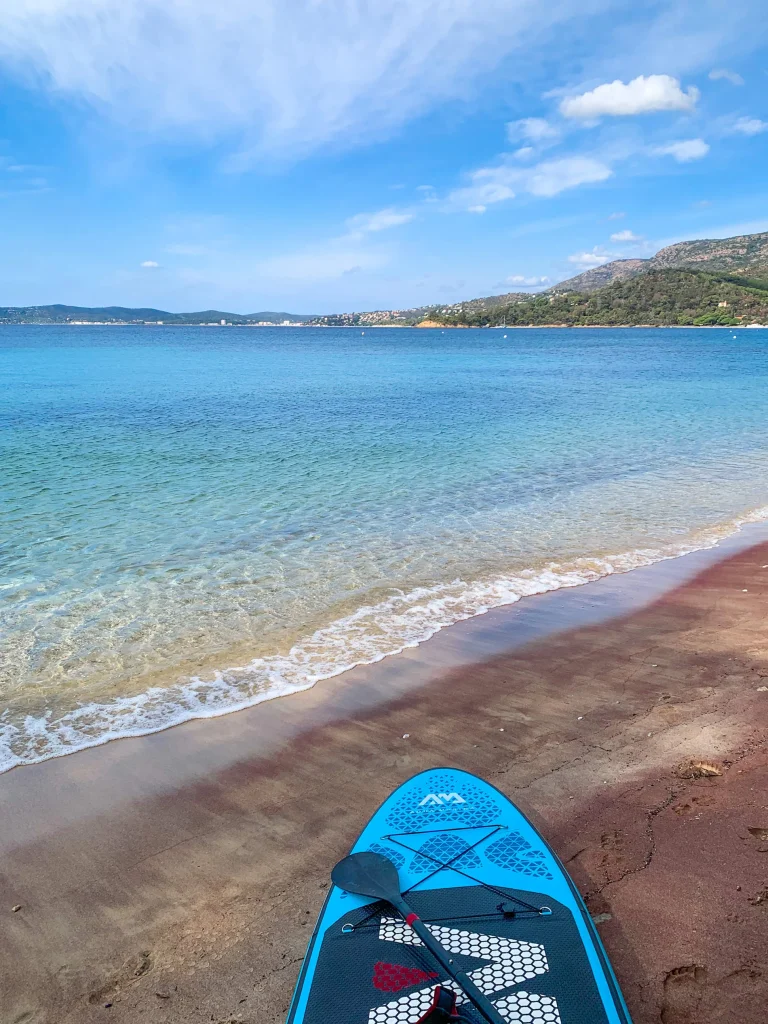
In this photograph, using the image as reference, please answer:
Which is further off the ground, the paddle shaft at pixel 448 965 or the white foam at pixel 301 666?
the paddle shaft at pixel 448 965

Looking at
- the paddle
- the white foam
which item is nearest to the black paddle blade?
the paddle

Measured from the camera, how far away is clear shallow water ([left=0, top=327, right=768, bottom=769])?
25.4 feet

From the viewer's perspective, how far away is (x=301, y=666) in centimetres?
779

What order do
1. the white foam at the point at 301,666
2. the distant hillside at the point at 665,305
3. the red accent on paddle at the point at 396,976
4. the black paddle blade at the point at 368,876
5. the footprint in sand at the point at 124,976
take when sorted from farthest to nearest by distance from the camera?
1. the distant hillside at the point at 665,305
2. the white foam at the point at 301,666
3. the black paddle blade at the point at 368,876
4. the footprint in sand at the point at 124,976
5. the red accent on paddle at the point at 396,976

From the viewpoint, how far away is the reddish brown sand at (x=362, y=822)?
380 cm

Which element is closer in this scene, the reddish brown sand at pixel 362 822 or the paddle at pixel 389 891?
the paddle at pixel 389 891

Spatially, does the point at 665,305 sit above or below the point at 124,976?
above

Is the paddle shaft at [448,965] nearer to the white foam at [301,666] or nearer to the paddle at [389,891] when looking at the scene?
the paddle at [389,891]

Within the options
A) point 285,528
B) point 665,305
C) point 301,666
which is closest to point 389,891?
point 301,666

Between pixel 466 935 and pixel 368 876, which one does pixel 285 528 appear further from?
pixel 466 935

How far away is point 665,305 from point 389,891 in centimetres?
18652

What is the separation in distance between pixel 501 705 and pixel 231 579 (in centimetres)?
509

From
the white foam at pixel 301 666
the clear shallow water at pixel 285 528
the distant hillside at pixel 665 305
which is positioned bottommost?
the white foam at pixel 301 666

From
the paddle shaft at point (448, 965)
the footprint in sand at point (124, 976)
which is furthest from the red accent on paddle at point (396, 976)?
the footprint in sand at point (124, 976)
